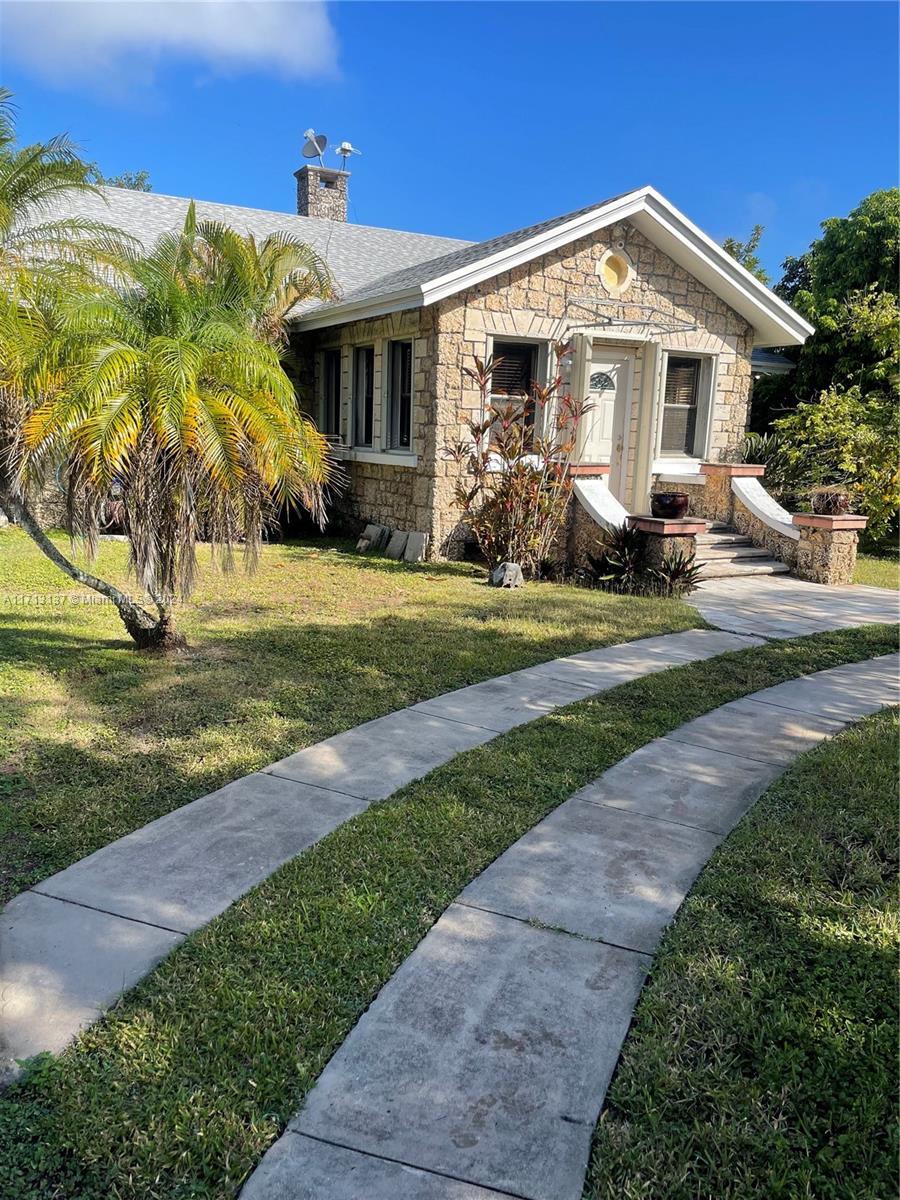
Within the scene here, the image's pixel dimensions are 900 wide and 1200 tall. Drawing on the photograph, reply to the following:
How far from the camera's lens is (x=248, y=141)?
52.2 feet

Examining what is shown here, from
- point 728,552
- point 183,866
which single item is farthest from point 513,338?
point 183,866

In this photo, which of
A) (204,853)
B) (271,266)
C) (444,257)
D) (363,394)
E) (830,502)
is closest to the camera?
(204,853)

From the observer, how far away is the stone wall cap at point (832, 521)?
11.1 metres

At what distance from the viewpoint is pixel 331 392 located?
1436 centimetres

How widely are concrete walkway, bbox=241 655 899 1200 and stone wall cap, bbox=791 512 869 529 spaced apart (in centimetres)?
790

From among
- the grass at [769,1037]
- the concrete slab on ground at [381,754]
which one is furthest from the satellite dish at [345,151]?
the grass at [769,1037]

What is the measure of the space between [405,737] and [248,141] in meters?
15.1

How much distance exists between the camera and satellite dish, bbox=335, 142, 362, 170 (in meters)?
19.7

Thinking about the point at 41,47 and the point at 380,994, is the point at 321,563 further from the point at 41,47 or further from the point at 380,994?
the point at 380,994

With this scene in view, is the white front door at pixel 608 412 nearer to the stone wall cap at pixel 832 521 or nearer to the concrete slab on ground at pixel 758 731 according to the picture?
the stone wall cap at pixel 832 521

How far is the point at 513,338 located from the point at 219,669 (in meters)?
7.39

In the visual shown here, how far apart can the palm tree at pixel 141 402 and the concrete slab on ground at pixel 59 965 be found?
2.98 m

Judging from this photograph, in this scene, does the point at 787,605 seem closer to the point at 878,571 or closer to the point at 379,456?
the point at 878,571

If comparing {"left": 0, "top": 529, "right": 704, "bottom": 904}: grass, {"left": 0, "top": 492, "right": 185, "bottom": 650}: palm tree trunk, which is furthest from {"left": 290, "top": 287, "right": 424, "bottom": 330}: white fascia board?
{"left": 0, "top": 492, "right": 185, "bottom": 650}: palm tree trunk
